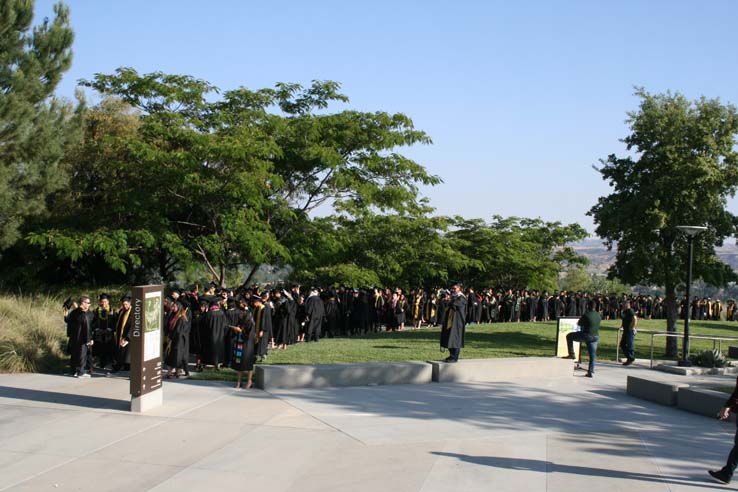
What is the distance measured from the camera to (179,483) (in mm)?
6711

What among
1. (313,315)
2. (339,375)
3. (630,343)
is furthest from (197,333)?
(630,343)

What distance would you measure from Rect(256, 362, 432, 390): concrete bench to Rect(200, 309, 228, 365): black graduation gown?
207cm

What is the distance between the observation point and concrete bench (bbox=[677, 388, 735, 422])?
1059 cm

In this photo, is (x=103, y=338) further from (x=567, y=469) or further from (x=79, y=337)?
(x=567, y=469)

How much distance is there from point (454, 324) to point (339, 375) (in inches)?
106

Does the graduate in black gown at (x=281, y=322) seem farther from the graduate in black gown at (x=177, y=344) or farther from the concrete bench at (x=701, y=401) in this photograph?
the concrete bench at (x=701, y=401)

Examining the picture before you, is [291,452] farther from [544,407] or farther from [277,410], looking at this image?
[544,407]

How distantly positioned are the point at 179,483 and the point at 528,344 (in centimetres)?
1508

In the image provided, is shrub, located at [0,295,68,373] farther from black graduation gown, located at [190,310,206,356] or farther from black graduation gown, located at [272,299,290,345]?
black graduation gown, located at [272,299,290,345]

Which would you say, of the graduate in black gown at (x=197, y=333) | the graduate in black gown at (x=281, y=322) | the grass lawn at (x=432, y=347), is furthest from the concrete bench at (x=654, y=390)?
the graduate in black gown at (x=281, y=322)

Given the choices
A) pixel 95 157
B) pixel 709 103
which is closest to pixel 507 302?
pixel 709 103

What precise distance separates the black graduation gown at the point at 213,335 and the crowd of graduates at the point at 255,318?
0.02 meters

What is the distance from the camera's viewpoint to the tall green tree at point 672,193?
20.3m

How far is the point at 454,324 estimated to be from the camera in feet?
44.0
